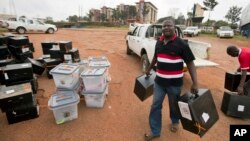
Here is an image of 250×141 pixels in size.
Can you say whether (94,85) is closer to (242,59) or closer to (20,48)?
(242,59)

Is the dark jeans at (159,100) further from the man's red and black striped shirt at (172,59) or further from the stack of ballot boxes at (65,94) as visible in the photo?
the stack of ballot boxes at (65,94)

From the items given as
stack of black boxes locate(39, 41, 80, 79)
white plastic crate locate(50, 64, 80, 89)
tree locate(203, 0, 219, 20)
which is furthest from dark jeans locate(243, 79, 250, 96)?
tree locate(203, 0, 219, 20)

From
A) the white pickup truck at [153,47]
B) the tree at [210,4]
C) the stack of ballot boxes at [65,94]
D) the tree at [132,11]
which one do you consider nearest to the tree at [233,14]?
the tree at [210,4]

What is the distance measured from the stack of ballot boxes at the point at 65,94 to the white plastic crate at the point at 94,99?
0.85ft

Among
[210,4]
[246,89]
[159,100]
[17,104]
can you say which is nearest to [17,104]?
[17,104]

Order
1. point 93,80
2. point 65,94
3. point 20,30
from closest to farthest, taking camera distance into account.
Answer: point 65,94
point 93,80
point 20,30

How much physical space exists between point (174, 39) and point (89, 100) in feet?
7.95

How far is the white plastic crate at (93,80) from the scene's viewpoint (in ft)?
12.1

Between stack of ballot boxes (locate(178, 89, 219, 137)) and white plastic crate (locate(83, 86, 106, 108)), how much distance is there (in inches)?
77.4

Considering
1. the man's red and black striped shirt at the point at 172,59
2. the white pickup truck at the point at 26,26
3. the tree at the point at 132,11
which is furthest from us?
the tree at the point at 132,11

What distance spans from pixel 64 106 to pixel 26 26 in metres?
19.4

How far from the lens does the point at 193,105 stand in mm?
2244

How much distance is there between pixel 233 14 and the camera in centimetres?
6347

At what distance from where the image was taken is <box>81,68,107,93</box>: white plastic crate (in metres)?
3.67
